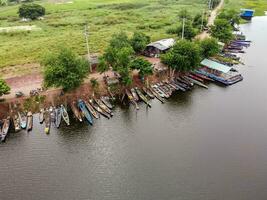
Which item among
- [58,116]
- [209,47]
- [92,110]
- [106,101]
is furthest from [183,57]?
[58,116]

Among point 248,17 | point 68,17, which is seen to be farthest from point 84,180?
point 248,17

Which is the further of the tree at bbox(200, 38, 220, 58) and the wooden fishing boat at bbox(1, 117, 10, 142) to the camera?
the tree at bbox(200, 38, 220, 58)

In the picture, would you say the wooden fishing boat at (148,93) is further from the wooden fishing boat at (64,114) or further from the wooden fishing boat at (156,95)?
the wooden fishing boat at (64,114)

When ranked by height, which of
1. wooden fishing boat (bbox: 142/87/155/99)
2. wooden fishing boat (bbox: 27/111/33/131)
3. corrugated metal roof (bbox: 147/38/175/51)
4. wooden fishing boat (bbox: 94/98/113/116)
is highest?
corrugated metal roof (bbox: 147/38/175/51)

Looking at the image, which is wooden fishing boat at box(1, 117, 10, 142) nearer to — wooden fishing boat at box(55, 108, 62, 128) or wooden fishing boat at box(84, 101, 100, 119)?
wooden fishing boat at box(55, 108, 62, 128)

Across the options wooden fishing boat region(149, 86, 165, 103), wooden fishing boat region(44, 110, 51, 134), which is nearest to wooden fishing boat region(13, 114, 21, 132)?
wooden fishing boat region(44, 110, 51, 134)

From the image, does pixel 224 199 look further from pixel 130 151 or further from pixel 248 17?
pixel 248 17

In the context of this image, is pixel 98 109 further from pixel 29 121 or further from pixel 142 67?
pixel 142 67
